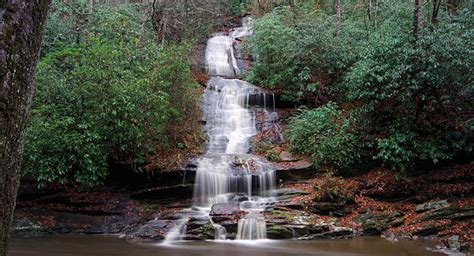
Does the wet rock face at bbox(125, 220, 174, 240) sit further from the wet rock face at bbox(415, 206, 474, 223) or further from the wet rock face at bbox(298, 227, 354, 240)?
the wet rock face at bbox(415, 206, 474, 223)

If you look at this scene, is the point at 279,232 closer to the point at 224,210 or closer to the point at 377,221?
the point at 224,210

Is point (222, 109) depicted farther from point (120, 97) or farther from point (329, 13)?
point (329, 13)

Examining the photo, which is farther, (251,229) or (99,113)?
(99,113)

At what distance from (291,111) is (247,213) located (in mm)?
7670

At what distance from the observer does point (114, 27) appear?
16172 millimetres

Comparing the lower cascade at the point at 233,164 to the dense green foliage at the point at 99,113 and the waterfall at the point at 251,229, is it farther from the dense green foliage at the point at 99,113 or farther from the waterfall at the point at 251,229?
the dense green foliage at the point at 99,113

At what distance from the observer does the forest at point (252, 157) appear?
34.0ft

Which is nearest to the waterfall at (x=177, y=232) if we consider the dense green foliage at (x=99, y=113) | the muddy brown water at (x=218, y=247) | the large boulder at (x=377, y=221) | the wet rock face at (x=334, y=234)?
the muddy brown water at (x=218, y=247)

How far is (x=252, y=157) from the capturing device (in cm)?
1430

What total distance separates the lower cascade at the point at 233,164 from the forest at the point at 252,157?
0.06 metres

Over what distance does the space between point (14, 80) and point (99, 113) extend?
35.6 feet

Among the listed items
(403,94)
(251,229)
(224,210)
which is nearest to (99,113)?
(224,210)

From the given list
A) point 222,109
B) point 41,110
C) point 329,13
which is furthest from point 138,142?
point 329,13

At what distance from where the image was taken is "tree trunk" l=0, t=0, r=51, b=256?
1.53 m
